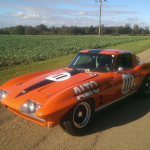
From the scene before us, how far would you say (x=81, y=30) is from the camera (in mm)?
107688

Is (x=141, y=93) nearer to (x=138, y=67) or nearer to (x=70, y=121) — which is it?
(x=138, y=67)

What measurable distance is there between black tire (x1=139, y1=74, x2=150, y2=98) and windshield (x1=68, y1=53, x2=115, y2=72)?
138cm

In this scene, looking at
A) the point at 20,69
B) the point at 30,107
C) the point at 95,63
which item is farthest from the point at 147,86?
the point at 20,69

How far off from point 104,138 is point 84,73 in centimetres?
150

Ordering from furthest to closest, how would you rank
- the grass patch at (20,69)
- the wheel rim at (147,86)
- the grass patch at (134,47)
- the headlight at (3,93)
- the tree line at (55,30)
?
1. the tree line at (55,30)
2. the grass patch at (134,47)
3. the grass patch at (20,69)
4. the wheel rim at (147,86)
5. the headlight at (3,93)

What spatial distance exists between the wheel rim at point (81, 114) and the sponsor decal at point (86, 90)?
0.16 metres

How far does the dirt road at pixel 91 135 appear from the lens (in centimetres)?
268

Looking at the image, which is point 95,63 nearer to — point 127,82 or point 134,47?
point 127,82

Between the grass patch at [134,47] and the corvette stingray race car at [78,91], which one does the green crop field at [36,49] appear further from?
the corvette stingray race car at [78,91]

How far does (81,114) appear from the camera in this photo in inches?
118

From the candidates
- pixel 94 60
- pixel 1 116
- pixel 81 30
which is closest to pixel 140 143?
pixel 94 60

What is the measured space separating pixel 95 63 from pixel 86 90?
132cm

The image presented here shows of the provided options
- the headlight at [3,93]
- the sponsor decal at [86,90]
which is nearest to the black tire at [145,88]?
the sponsor decal at [86,90]

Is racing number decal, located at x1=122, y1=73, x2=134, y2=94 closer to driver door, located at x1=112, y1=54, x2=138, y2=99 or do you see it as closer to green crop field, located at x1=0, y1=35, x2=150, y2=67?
driver door, located at x1=112, y1=54, x2=138, y2=99
